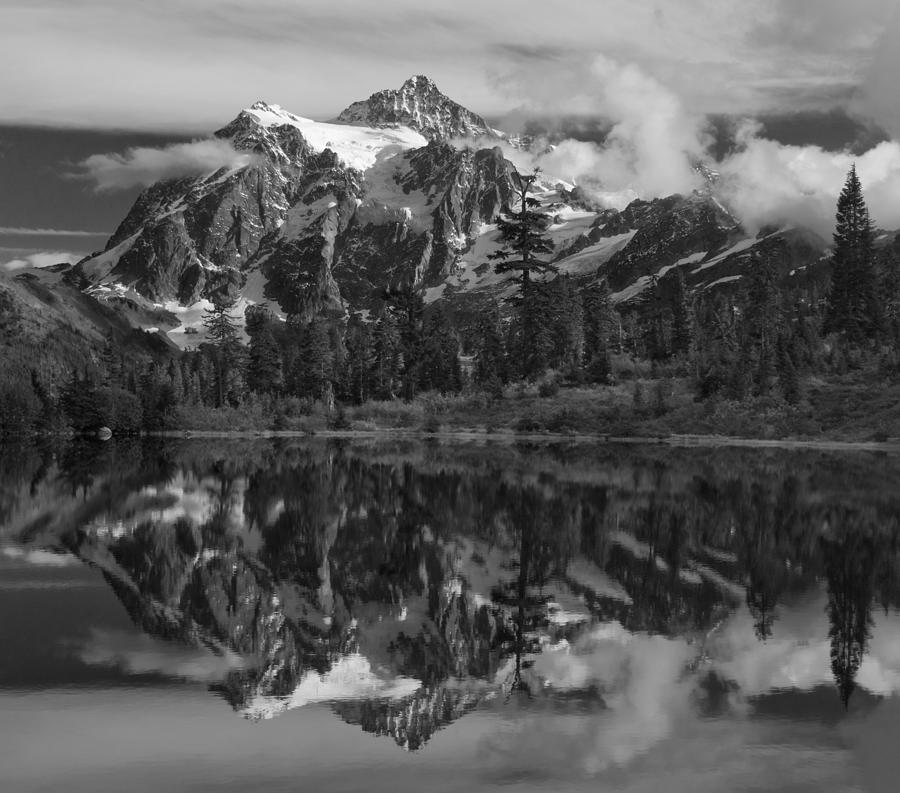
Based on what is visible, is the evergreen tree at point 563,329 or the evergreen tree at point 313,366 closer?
the evergreen tree at point 563,329

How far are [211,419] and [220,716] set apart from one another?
8226 centimetres

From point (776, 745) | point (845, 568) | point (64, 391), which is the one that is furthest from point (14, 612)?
point (64, 391)

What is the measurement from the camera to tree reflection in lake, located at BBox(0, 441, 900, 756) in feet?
42.2

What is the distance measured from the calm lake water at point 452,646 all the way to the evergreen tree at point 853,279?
5695 centimetres

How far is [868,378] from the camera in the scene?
66938 mm

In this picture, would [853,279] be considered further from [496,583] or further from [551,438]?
[496,583]

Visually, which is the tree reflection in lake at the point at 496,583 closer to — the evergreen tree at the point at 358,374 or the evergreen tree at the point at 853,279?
the evergreen tree at the point at 853,279

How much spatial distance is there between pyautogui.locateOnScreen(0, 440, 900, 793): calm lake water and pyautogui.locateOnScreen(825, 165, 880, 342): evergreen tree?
57.0 metres

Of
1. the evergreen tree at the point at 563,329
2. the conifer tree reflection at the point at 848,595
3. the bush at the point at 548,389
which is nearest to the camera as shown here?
the conifer tree reflection at the point at 848,595

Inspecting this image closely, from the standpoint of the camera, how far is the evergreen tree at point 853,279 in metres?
83.8

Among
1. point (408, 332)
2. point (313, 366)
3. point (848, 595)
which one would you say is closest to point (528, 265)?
point (408, 332)

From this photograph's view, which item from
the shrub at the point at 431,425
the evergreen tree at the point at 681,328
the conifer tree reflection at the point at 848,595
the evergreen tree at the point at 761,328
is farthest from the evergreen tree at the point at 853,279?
the conifer tree reflection at the point at 848,595

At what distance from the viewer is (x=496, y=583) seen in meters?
19.0

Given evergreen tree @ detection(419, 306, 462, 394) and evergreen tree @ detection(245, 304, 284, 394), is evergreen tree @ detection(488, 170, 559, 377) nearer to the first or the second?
evergreen tree @ detection(419, 306, 462, 394)
